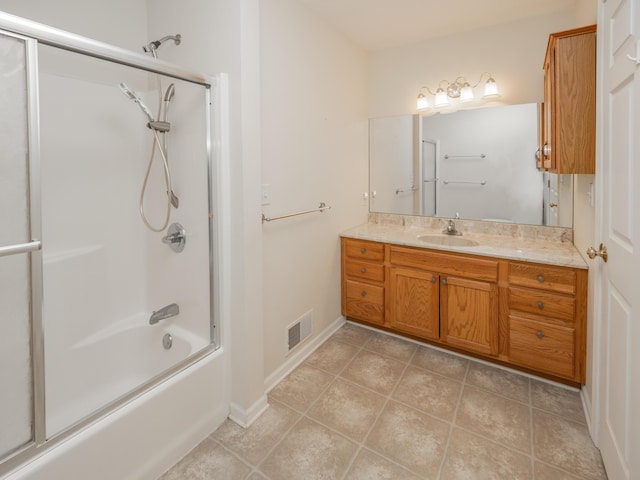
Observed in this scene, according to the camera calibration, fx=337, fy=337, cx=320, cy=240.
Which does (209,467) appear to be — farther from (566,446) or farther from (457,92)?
(457,92)

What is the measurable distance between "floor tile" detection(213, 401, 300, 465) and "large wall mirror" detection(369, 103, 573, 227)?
2036 millimetres

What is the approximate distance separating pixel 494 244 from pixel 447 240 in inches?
14.7

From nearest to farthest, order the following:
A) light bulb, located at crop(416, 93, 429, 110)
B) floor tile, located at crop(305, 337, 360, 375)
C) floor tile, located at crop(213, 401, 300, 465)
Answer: floor tile, located at crop(213, 401, 300, 465), floor tile, located at crop(305, 337, 360, 375), light bulb, located at crop(416, 93, 429, 110)

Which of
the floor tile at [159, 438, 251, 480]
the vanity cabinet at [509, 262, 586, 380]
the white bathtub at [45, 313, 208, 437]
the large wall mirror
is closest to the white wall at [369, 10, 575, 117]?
the large wall mirror

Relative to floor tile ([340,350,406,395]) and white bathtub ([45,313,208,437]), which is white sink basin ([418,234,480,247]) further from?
white bathtub ([45,313,208,437])

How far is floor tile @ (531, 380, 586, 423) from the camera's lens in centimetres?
188

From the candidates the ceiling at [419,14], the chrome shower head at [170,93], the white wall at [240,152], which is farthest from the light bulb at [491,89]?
the chrome shower head at [170,93]

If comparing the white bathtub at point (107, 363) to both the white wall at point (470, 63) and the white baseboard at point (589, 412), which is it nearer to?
the white baseboard at point (589, 412)

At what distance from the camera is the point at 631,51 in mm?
1121

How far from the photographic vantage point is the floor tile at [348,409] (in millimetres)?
1804

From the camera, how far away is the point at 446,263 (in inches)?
95.0

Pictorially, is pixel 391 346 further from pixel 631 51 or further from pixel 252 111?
pixel 631 51

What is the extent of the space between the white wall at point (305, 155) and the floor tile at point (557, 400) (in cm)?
149

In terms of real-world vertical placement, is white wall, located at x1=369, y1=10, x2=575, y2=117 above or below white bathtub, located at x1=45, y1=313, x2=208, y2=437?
above
